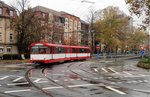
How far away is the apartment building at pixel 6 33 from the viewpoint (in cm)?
7031

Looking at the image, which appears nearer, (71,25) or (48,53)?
(48,53)

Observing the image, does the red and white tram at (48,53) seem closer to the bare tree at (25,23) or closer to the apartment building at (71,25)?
the bare tree at (25,23)

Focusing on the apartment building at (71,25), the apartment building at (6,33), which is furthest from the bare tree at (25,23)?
the apartment building at (71,25)

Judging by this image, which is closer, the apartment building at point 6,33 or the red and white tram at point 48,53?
the red and white tram at point 48,53

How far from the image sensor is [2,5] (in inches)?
2768

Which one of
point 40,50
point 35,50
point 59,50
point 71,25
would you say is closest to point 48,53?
point 40,50

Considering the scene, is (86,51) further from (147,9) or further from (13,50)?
(147,9)

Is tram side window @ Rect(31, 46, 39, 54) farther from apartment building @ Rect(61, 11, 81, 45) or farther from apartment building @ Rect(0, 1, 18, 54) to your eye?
apartment building @ Rect(61, 11, 81, 45)

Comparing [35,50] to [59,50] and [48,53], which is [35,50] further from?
[59,50]

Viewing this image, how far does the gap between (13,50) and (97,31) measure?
94.8 ft

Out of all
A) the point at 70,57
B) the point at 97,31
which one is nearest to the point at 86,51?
the point at 70,57

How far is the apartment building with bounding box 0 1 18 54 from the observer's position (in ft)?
231

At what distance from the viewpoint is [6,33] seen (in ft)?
236

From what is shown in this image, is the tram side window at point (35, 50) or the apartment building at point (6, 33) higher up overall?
the apartment building at point (6, 33)
